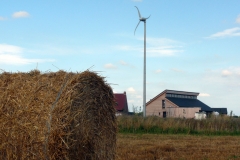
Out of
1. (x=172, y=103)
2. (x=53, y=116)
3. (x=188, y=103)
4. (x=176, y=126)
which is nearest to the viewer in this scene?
(x=53, y=116)

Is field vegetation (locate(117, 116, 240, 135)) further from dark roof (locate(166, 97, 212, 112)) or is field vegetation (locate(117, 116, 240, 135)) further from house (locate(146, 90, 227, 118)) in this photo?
dark roof (locate(166, 97, 212, 112))

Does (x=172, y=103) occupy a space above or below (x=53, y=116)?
above

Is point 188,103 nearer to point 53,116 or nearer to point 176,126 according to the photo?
point 176,126

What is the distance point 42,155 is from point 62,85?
129 cm

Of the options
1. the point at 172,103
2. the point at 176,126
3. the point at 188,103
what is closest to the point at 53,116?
the point at 176,126

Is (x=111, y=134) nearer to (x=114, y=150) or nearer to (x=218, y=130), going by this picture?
(x=114, y=150)

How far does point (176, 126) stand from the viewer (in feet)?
71.1

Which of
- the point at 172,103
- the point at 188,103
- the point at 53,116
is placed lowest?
the point at 53,116

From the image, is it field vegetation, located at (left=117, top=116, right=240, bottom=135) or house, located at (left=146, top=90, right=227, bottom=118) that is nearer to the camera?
field vegetation, located at (left=117, top=116, right=240, bottom=135)

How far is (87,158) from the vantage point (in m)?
7.05

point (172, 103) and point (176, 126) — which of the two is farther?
point (172, 103)

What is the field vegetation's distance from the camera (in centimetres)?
2130

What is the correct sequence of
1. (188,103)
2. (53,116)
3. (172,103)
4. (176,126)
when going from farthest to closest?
(188,103) → (172,103) → (176,126) → (53,116)

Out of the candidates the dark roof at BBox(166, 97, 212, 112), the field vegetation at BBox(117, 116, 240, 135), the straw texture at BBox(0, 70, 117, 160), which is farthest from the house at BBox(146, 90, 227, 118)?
the straw texture at BBox(0, 70, 117, 160)
